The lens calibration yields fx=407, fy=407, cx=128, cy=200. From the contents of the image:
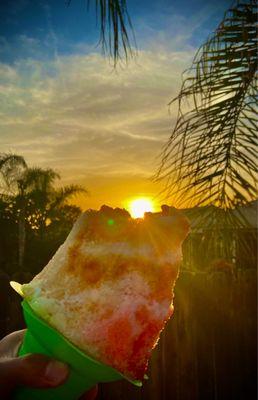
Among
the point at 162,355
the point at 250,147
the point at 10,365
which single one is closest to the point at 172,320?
the point at 162,355

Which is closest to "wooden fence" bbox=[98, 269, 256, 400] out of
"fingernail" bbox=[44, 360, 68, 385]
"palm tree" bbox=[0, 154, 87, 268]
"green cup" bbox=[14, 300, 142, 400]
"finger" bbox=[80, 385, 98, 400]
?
"finger" bbox=[80, 385, 98, 400]

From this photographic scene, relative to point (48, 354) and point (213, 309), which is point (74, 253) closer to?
point (48, 354)

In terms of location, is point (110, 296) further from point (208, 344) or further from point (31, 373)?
point (208, 344)

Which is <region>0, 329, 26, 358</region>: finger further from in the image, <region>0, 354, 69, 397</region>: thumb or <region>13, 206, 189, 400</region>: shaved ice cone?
<region>13, 206, 189, 400</region>: shaved ice cone

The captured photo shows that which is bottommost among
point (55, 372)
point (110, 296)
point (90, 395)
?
point (90, 395)

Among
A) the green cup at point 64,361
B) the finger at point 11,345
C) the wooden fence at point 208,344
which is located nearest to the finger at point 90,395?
the green cup at point 64,361

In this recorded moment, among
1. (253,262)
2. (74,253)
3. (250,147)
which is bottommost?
(74,253)

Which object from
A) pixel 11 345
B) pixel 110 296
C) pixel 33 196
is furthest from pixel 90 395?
pixel 33 196
